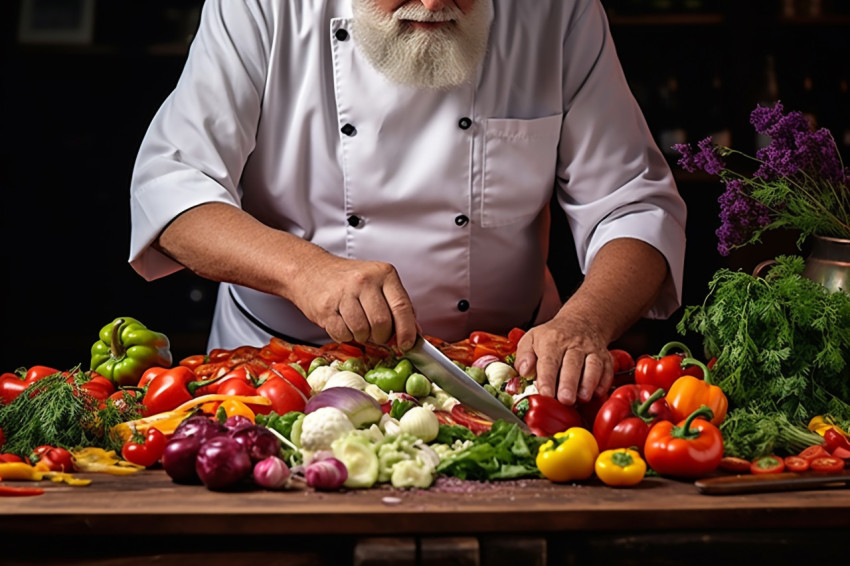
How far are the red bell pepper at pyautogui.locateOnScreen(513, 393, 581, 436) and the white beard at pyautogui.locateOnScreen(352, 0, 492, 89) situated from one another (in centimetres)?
82

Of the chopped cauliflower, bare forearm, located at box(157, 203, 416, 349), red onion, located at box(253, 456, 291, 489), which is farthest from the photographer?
bare forearm, located at box(157, 203, 416, 349)

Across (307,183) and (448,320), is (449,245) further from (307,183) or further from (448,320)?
(307,183)

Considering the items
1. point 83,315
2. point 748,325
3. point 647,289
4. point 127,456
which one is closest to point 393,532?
point 127,456

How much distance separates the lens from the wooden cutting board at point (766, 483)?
4.82ft

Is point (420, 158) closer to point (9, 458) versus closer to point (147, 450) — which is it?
point (147, 450)

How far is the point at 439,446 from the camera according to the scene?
5.42 ft

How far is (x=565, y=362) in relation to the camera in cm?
183

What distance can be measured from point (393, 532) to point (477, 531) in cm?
10

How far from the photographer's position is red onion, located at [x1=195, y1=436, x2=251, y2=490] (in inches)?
57.7

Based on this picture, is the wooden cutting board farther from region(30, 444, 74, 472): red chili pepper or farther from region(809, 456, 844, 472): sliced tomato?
region(30, 444, 74, 472): red chili pepper

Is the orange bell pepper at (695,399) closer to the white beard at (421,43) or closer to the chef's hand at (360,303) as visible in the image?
the chef's hand at (360,303)

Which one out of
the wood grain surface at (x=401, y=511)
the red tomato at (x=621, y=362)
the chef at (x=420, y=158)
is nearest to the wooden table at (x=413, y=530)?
the wood grain surface at (x=401, y=511)

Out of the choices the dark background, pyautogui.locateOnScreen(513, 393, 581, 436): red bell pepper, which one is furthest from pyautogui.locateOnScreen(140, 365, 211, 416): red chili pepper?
the dark background

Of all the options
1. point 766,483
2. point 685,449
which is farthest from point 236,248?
point 766,483
